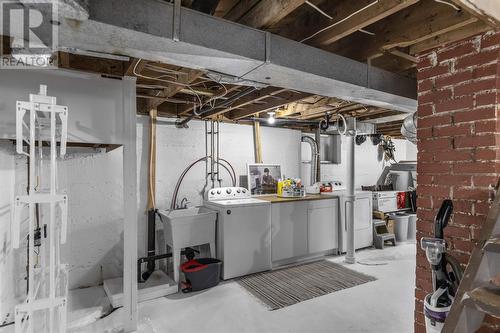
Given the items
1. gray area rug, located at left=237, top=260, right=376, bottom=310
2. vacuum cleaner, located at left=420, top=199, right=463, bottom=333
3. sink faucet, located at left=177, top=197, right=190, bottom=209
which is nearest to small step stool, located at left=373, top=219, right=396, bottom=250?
gray area rug, located at left=237, top=260, right=376, bottom=310

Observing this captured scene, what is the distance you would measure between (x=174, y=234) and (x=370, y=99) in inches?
100

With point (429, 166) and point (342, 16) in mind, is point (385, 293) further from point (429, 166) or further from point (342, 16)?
point (342, 16)

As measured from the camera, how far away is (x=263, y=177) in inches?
191

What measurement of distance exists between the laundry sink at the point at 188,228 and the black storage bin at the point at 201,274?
10.1 inches

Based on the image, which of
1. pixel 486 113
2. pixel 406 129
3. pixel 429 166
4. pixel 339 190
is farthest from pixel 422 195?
pixel 339 190

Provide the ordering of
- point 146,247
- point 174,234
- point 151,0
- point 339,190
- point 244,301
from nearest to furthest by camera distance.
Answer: point 151,0
point 244,301
point 174,234
point 146,247
point 339,190

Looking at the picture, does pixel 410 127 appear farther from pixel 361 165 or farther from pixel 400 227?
pixel 361 165

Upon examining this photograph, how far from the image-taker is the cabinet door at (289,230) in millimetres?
4055

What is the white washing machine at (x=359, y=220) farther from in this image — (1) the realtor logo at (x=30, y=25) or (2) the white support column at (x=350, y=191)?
(1) the realtor logo at (x=30, y=25)

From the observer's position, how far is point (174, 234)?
3396 millimetres

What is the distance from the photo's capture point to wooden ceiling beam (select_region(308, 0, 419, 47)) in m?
1.47

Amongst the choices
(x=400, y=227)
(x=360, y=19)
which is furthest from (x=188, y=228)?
(x=400, y=227)

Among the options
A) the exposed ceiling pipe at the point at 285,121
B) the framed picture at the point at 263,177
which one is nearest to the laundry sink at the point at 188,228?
the framed picture at the point at 263,177

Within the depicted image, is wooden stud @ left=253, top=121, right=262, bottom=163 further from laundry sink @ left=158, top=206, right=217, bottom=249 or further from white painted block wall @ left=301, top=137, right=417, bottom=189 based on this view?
laundry sink @ left=158, top=206, right=217, bottom=249
